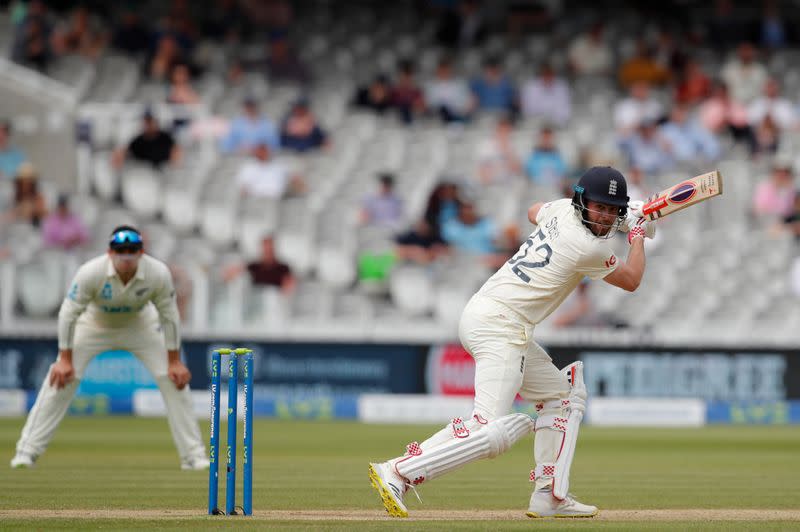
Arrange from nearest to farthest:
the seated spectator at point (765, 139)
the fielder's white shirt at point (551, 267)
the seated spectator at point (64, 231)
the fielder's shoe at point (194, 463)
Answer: the fielder's white shirt at point (551, 267)
the fielder's shoe at point (194, 463)
the seated spectator at point (64, 231)
the seated spectator at point (765, 139)

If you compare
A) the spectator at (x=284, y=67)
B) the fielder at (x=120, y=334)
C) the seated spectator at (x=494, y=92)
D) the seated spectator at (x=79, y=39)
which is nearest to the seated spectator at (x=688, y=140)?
the seated spectator at (x=494, y=92)

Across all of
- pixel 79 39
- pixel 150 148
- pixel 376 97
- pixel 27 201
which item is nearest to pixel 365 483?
Answer: pixel 27 201

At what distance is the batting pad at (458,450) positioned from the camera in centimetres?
586

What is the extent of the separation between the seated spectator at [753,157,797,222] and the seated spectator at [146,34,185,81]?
6558 mm

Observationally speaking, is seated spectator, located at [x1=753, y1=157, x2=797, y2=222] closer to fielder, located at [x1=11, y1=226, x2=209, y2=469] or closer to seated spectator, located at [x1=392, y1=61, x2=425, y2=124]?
seated spectator, located at [x1=392, y1=61, x2=425, y2=124]

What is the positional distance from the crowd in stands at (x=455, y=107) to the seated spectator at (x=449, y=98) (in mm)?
16

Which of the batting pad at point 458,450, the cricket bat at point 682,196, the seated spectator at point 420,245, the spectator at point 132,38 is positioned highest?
the spectator at point 132,38

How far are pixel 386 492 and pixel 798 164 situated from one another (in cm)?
1177

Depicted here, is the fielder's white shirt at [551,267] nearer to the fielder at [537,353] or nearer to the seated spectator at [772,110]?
the fielder at [537,353]

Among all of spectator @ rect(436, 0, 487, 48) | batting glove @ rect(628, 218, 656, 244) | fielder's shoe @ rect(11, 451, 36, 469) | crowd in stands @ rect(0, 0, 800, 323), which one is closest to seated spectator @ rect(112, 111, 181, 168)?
crowd in stands @ rect(0, 0, 800, 323)

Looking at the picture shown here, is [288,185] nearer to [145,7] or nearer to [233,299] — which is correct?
[233,299]

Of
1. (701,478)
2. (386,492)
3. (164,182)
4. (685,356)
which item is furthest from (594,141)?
(386,492)

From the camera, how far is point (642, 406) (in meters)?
14.0

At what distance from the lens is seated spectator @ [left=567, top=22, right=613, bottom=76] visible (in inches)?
703
